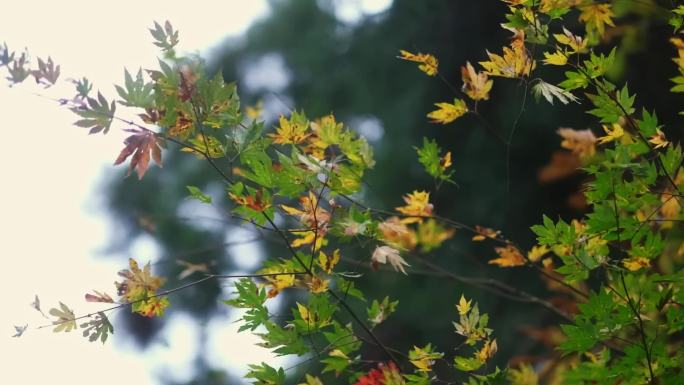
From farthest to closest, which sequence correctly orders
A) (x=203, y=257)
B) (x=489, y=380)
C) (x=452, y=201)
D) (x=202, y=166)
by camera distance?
1. (x=202, y=166)
2. (x=203, y=257)
3. (x=452, y=201)
4. (x=489, y=380)

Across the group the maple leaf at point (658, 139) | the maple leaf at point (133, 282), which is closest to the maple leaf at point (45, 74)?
the maple leaf at point (133, 282)

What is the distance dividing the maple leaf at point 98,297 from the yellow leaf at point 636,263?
2.68 feet

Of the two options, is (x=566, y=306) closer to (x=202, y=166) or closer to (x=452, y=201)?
(x=452, y=201)

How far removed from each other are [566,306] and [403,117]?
5.52ft

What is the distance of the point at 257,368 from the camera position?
1241 mm

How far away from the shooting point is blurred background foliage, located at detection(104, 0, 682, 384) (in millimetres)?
3107

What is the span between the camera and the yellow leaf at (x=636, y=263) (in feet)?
4.32

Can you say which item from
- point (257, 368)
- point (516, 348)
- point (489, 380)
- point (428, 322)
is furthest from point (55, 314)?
point (428, 322)

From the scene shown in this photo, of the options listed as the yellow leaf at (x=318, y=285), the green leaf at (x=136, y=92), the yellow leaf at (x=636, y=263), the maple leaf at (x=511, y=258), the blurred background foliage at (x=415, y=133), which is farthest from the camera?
the blurred background foliage at (x=415, y=133)

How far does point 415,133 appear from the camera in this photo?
363 centimetres

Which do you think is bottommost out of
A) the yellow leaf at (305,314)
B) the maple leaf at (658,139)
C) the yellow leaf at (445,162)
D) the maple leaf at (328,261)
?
the maple leaf at (658,139)

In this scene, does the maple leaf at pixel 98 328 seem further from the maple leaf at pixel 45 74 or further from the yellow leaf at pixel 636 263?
the yellow leaf at pixel 636 263

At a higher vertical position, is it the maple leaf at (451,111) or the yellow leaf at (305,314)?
the maple leaf at (451,111)

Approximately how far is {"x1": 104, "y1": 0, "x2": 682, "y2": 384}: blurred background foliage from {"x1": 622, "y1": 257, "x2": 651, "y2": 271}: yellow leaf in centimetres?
102
